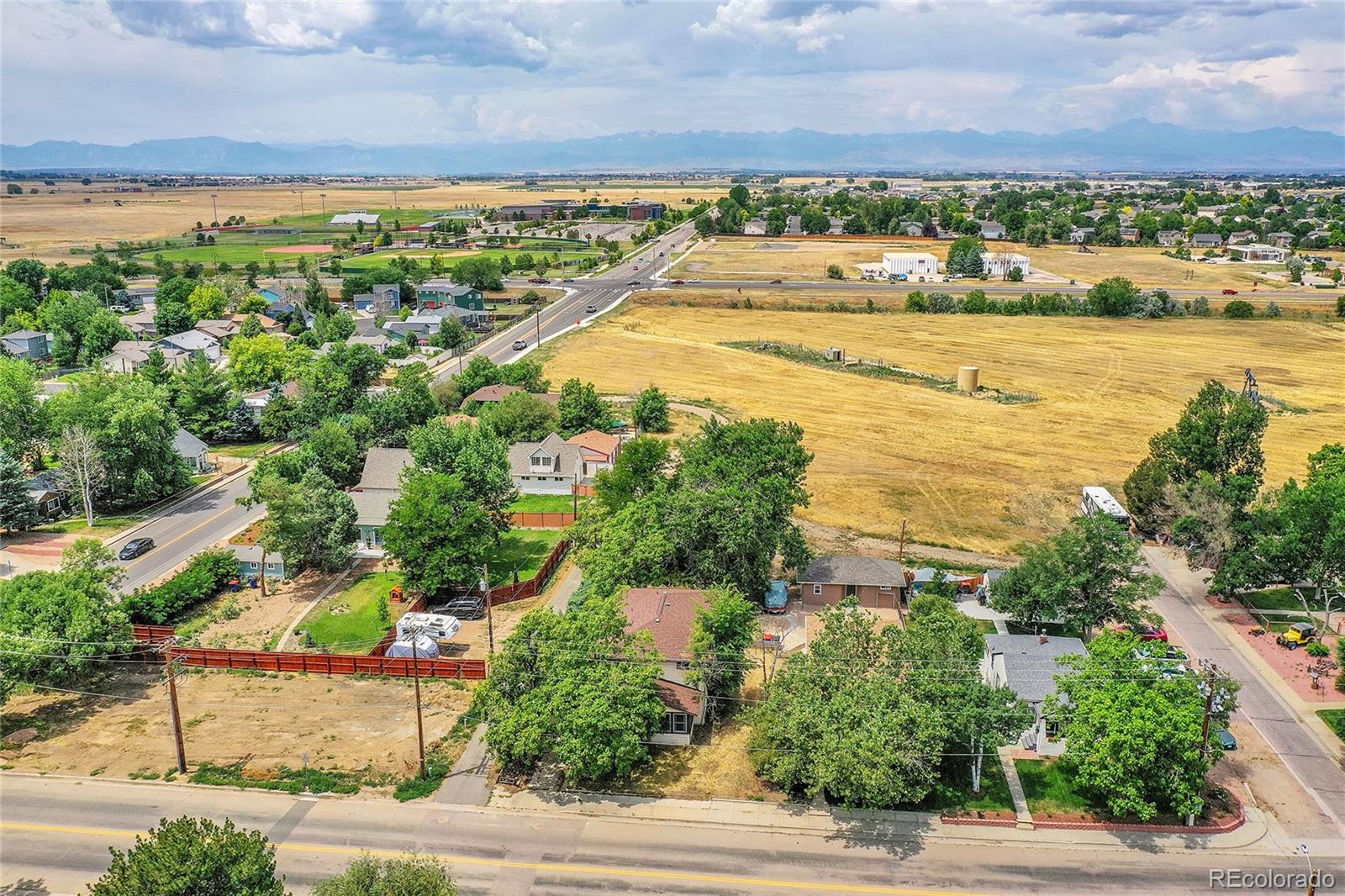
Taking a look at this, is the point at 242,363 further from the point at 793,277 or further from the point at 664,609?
the point at 793,277

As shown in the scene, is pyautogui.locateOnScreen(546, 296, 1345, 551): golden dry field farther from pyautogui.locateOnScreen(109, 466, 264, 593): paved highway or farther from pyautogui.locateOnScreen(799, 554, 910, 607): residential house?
pyautogui.locateOnScreen(109, 466, 264, 593): paved highway

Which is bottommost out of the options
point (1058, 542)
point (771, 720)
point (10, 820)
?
point (10, 820)

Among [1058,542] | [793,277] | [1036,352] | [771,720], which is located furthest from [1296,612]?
[793,277]

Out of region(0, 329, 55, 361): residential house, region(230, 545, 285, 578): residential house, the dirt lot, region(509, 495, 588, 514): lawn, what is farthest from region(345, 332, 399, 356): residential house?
the dirt lot

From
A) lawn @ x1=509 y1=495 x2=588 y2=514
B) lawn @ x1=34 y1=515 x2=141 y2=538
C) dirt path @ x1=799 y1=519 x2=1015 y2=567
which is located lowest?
dirt path @ x1=799 y1=519 x2=1015 y2=567

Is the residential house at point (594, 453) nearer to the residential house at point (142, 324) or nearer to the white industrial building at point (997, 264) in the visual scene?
the residential house at point (142, 324)
